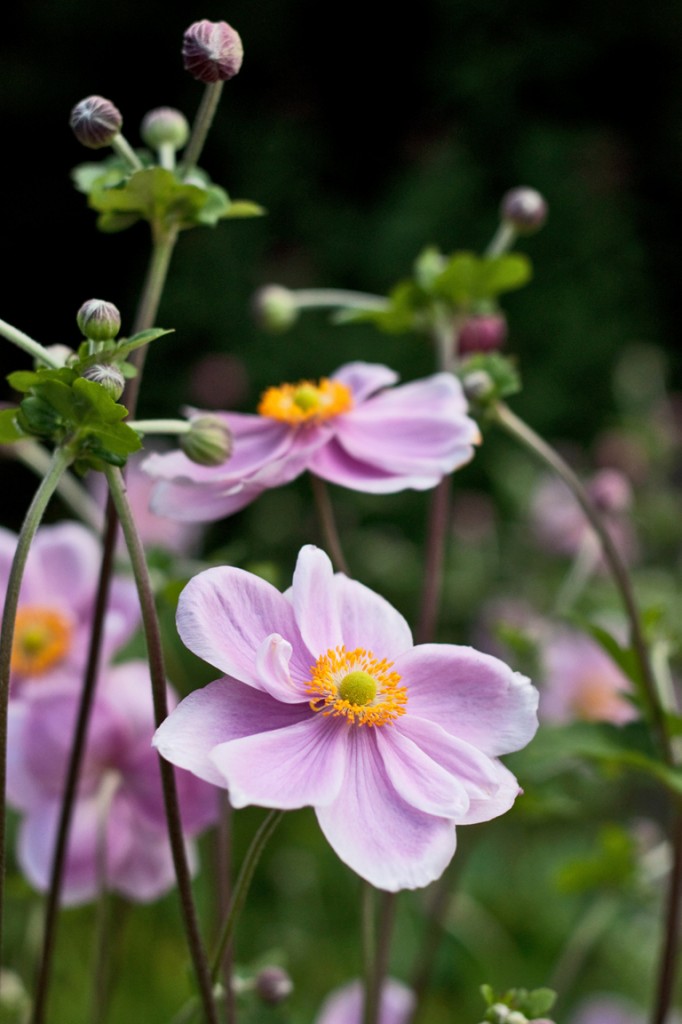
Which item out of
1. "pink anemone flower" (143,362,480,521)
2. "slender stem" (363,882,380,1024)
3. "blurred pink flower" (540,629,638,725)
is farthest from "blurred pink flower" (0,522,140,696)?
"blurred pink flower" (540,629,638,725)

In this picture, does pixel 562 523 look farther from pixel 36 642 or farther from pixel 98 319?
pixel 98 319

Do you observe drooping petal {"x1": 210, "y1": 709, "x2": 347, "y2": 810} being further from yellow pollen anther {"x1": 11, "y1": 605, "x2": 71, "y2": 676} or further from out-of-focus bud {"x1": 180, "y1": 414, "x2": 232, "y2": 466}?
yellow pollen anther {"x1": 11, "y1": 605, "x2": 71, "y2": 676}

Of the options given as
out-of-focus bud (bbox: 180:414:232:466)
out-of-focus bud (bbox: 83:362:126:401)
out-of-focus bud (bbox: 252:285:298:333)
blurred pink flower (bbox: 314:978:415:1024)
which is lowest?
blurred pink flower (bbox: 314:978:415:1024)

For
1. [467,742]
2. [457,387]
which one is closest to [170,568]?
[457,387]

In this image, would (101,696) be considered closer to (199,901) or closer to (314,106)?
(199,901)

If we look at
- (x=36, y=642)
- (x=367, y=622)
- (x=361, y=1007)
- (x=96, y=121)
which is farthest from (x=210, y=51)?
(x=361, y=1007)

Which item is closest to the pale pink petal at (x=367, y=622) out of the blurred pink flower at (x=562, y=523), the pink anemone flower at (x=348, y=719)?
the pink anemone flower at (x=348, y=719)
